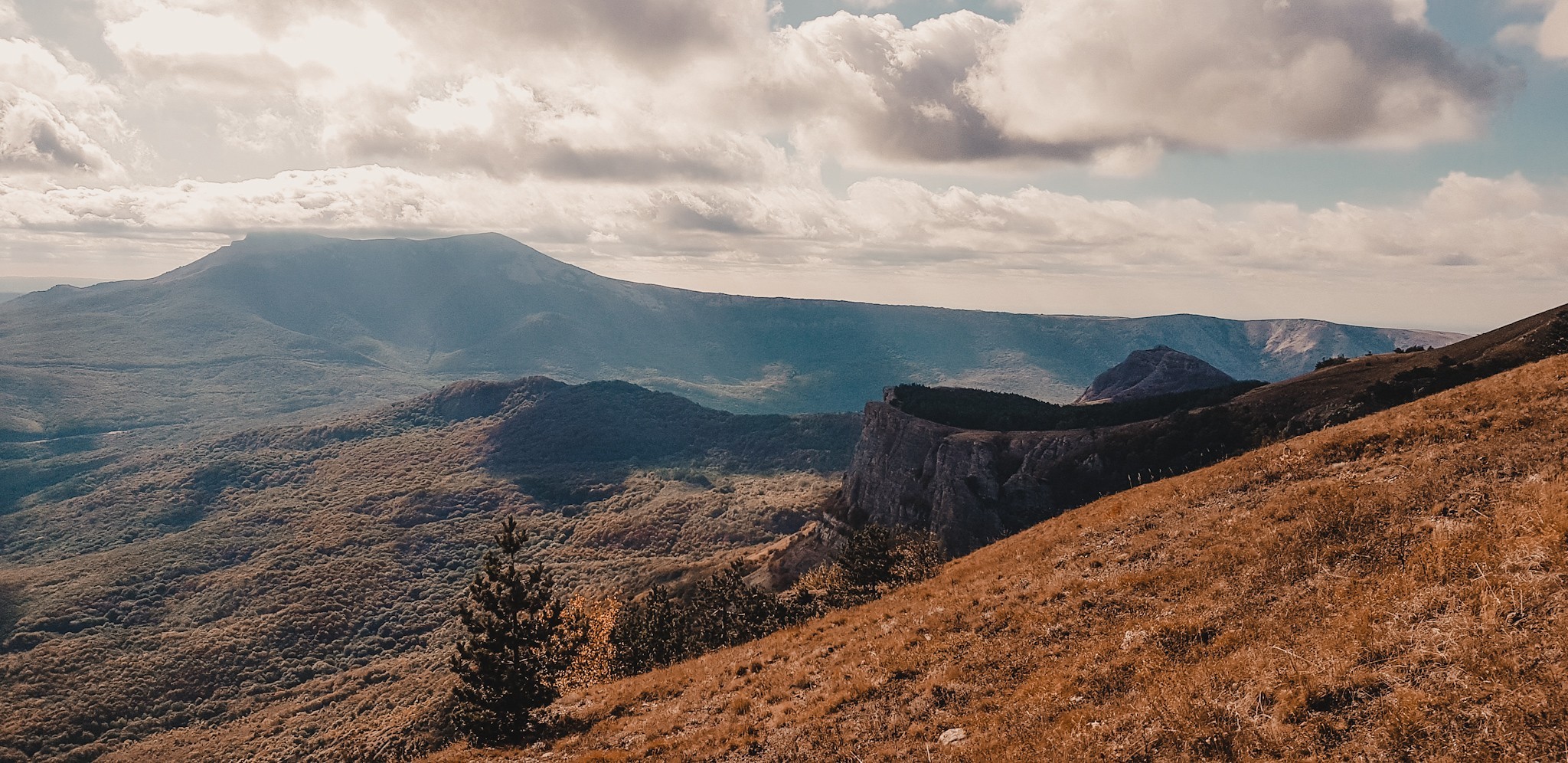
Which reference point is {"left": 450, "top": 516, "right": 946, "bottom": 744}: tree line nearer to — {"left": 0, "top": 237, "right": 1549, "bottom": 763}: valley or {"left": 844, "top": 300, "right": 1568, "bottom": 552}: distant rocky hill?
{"left": 0, "top": 237, "right": 1549, "bottom": 763}: valley

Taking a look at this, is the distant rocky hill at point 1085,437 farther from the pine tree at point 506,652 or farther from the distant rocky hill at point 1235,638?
the pine tree at point 506,652

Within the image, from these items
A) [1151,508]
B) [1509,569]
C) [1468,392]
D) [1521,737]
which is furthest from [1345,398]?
[1521,737]

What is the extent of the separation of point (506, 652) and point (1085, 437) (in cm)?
9995

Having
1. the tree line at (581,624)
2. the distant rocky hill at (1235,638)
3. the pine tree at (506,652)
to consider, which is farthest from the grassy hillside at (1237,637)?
the tree line at (581,624)

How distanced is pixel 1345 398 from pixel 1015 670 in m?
87.9

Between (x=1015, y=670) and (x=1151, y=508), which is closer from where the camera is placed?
(x=1015, y=670)

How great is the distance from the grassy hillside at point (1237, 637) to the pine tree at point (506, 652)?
72.8 inches

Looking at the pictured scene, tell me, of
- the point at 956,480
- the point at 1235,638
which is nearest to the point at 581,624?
the point at 1235,638

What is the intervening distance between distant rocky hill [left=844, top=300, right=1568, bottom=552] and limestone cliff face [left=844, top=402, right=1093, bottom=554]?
0.23 metres

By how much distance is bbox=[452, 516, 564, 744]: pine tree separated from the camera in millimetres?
25188

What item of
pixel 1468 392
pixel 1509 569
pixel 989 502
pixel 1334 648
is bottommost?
pixel 989 502

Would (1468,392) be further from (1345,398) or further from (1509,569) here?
(1345,398)

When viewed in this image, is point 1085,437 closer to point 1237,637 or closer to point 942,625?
point 942,625

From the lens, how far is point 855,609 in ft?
105
